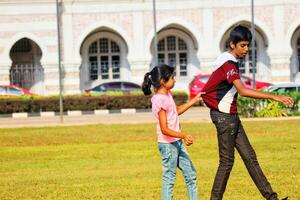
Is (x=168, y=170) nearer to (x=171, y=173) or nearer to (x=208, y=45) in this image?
(x=171, y=173)

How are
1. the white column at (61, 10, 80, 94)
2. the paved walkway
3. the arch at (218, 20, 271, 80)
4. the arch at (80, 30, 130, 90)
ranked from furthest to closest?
1. the arch at (218, 20, 271, 80)
2. the arch at (80, 30, 130, 90)
3. the white column at (61, 10, 80, 94)
4. the paved walkway

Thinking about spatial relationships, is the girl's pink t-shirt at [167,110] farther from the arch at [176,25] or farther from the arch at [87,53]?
the arch at [87,53]

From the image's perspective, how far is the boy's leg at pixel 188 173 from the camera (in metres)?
9.12

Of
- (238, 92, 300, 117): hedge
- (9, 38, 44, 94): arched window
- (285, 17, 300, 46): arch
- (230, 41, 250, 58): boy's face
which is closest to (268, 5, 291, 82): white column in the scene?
(285, 17, 300, 46): arch

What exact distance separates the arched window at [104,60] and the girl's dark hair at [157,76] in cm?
3558

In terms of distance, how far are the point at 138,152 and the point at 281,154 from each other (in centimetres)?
294

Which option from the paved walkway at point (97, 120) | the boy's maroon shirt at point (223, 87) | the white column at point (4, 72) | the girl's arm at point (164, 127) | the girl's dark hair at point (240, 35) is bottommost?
the paved walkway at point (97, 120)

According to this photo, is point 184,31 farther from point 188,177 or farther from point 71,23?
point 188,177

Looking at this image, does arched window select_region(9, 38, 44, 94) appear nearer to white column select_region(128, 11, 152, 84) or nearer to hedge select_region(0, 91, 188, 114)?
white column select_region(128, 11, 152, 84)

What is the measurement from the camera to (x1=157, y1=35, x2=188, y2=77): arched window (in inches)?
1777

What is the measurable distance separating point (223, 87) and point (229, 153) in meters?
0.74

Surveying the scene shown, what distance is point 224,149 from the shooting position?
9367 mm

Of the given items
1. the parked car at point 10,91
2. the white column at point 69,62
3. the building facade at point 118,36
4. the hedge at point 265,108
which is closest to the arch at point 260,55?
the building facade at point 118,36

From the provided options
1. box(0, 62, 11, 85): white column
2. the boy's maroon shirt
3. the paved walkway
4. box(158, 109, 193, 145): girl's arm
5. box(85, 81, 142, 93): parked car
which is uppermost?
the boy's maroon shirt
